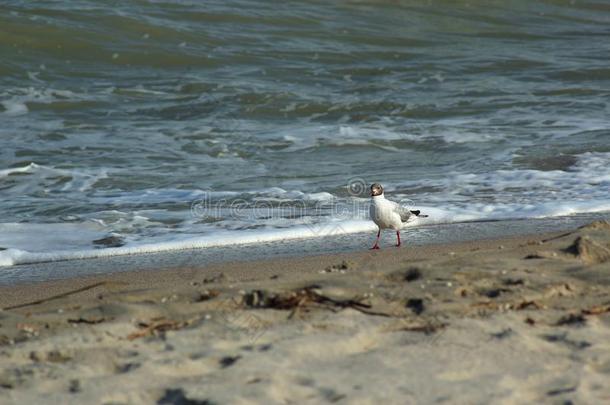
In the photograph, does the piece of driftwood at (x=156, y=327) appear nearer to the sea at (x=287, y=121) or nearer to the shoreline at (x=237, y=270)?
the shoreline at (x=237, y=270)

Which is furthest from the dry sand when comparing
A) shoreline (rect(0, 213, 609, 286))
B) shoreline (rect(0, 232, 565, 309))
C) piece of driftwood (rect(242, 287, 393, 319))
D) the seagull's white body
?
the seagull's white body

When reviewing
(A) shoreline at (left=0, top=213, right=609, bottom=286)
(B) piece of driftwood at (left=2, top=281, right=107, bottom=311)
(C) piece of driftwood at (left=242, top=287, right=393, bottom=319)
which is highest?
(C) piece of driftwood at (left=242, top=287, right=393, bottom=319)

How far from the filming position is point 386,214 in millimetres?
5645

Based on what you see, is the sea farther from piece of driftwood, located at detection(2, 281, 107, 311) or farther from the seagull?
piece of driftwood, located at detection(2, 281, 107, 311)

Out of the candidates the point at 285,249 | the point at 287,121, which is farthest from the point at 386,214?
the point at 287,121

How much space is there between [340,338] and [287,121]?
775 cm

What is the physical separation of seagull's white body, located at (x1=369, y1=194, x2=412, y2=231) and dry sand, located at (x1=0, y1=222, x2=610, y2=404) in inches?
54.8

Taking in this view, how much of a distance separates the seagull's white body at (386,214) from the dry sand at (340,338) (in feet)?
4.56

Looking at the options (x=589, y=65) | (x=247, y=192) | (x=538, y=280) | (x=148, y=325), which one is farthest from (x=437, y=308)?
(x=589, y=65)

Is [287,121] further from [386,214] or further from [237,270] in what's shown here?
[237,270]

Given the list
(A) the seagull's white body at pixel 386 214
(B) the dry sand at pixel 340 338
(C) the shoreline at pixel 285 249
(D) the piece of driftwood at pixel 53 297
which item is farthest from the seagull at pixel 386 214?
(D) the piece of driftwood at pixel 53 297

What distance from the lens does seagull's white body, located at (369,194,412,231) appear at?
5652 mm

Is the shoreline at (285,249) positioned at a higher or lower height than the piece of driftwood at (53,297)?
lower

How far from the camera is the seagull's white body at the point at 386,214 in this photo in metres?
5.65
